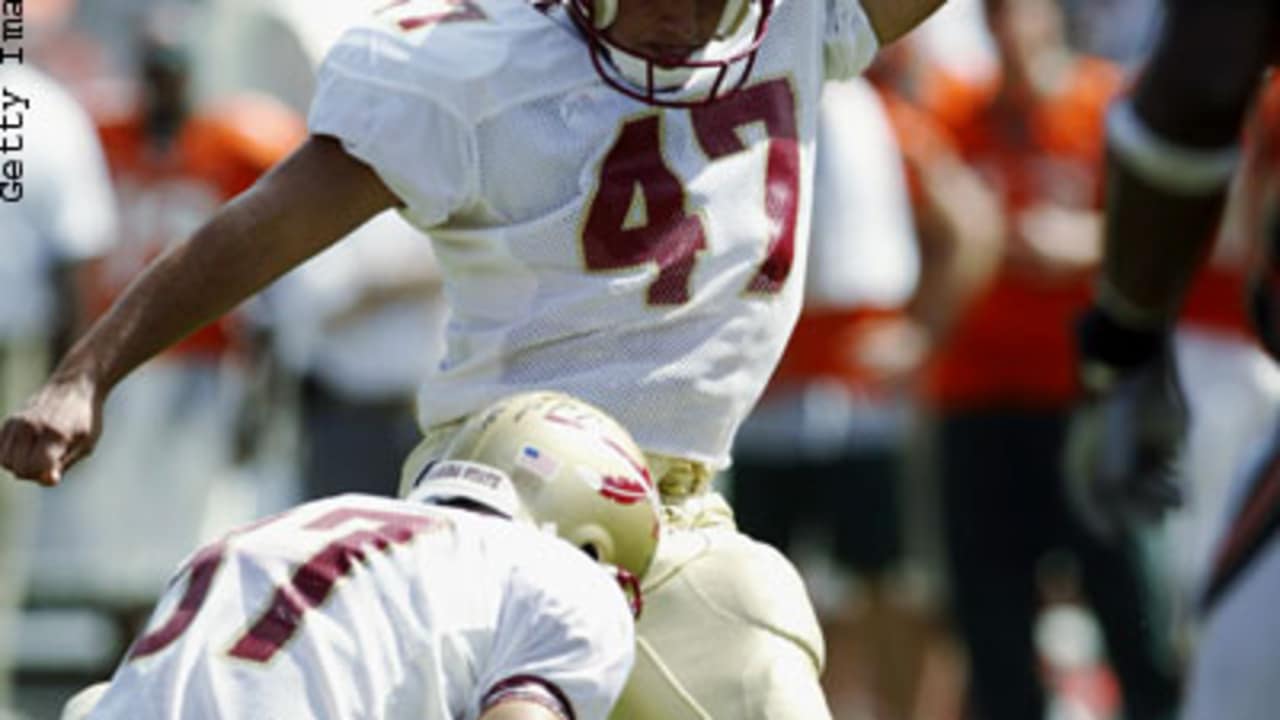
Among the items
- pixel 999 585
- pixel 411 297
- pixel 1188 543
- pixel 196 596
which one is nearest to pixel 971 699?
pixel 999 585

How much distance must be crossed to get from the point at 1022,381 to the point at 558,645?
4.47m

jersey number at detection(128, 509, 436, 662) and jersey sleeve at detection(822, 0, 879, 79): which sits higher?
jersey number at detection(128, 509, 436, 662)

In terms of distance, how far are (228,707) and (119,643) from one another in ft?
19.5

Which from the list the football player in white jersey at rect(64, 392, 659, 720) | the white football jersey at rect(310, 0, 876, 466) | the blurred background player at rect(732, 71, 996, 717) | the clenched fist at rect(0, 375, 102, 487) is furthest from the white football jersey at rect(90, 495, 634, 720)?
the blurred background player at rect(732, 71, 996, 717)

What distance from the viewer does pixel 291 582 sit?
3.71 m

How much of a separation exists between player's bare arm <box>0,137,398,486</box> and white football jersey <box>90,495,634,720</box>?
0.45 meters

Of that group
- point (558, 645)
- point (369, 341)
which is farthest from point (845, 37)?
point (369, 341)

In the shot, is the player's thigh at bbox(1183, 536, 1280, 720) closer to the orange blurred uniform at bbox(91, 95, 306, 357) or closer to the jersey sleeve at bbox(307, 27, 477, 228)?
the jersey sleeve at bbox(307, 27, 477, 228)

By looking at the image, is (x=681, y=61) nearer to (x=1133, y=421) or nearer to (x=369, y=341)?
(x=1133, y=421)

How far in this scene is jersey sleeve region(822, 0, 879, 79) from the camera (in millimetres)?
4574

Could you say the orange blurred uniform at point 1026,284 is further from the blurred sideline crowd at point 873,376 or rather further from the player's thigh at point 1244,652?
the player's thigh at point 1244,652

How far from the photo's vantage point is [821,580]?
879 cm

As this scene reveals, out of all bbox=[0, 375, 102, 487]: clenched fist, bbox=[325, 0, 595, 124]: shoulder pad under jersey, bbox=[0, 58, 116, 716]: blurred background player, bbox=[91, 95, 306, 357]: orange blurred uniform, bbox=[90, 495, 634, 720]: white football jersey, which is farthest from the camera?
bbox=[91, 95, 306, 357]: orange blurred uniform

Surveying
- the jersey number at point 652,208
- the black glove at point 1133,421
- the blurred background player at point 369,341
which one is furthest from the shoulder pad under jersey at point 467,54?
the blurred background player at point 369,341
